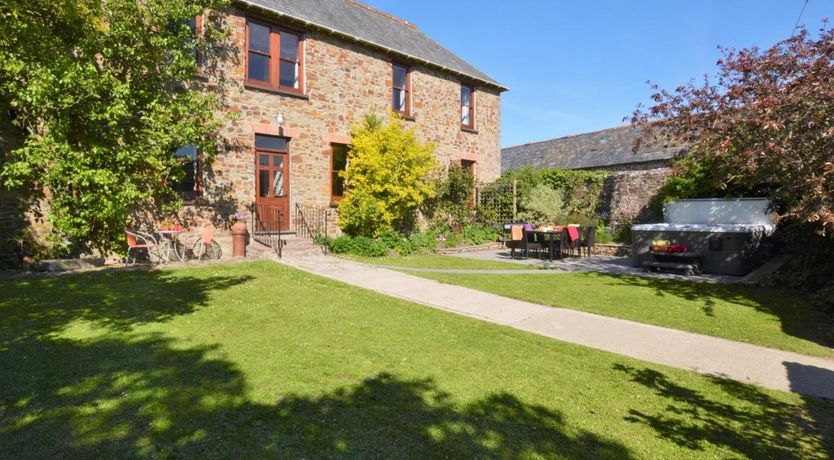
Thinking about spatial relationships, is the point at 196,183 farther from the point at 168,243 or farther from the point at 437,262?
the point at 437,262

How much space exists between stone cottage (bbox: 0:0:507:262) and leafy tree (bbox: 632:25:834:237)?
880 cm

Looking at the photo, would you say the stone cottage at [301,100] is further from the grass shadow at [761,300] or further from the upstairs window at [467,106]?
the grass shadow at [761,300]

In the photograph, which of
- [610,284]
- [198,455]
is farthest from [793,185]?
[198,455]

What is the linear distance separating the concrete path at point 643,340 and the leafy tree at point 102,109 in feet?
18.3

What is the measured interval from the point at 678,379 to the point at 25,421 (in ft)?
17.5

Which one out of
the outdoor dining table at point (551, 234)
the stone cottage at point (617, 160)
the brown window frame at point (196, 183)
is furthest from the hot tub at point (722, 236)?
the brown window frame at point (196, 183)

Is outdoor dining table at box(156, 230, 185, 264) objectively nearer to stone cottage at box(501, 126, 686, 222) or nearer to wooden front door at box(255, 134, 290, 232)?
wooden front door at box(255, 134, 290, 232)

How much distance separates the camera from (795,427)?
3.53 metres

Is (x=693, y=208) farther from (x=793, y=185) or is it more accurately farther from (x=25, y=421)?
(x=25, y=421)

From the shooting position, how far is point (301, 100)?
1421 cm

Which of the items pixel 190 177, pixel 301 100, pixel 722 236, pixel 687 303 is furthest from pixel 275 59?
pixel 722 236

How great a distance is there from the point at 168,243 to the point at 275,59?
6.32m

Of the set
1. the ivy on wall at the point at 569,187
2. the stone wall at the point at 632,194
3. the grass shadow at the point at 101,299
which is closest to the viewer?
the grass shadow at the point at 101,299

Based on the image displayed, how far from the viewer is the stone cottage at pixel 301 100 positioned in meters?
12.7
